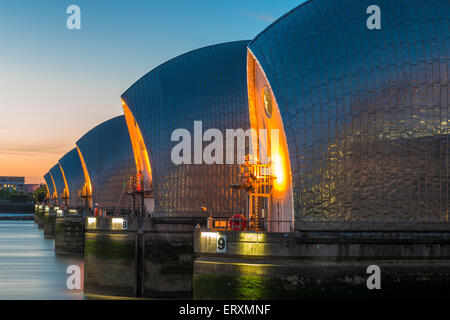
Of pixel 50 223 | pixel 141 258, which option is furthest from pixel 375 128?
pixel 50 223

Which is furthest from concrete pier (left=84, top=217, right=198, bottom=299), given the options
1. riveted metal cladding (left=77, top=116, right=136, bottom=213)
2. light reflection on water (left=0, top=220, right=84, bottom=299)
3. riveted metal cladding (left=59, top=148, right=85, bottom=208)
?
riveted metal cladding (left=59, top=148, right=85, bottom=208)

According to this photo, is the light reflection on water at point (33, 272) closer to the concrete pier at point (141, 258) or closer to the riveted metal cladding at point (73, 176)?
the concrete pier at point (141, 258)

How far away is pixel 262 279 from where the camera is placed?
97.8ft

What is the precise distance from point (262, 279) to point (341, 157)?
7.78 m

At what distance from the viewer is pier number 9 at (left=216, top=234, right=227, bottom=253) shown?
3091cm

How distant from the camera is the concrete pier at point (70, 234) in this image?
278ft

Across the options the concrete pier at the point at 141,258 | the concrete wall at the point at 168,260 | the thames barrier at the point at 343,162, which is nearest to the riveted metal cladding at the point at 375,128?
the thames barrier at the point at 343,162

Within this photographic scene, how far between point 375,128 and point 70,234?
2461 inches

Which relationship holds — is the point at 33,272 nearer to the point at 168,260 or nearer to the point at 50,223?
the point at 168,260

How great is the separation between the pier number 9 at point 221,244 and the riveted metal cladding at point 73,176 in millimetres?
80046

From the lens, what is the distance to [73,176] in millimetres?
115188
